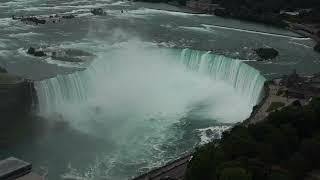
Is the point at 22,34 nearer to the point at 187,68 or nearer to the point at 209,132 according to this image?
the point at 187,68

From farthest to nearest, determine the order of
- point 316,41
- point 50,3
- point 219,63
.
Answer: point 50,3 → point 316,41 → point 219,63

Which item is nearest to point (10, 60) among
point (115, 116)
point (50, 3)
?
point (115, 116)

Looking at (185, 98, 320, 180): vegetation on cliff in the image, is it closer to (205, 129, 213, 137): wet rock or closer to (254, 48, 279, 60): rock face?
(205, 129, 213, 137): wet rock

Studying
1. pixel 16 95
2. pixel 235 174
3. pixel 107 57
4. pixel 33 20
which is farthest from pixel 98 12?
pixel 235 174

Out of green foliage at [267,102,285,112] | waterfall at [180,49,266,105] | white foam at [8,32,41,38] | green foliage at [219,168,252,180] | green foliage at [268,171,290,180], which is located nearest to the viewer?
green foliage at [219,168,252,180]

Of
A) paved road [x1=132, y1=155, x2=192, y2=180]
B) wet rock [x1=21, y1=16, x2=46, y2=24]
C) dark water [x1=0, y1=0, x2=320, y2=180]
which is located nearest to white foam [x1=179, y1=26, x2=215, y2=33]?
dark water [x1=0, y1=0, x2=320, y2=180]

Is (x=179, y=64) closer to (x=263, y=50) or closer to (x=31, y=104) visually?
(x=263, y=50)

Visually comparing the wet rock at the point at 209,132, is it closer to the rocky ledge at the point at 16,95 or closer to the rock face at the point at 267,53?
the rocky ledge at the point at 16,95
